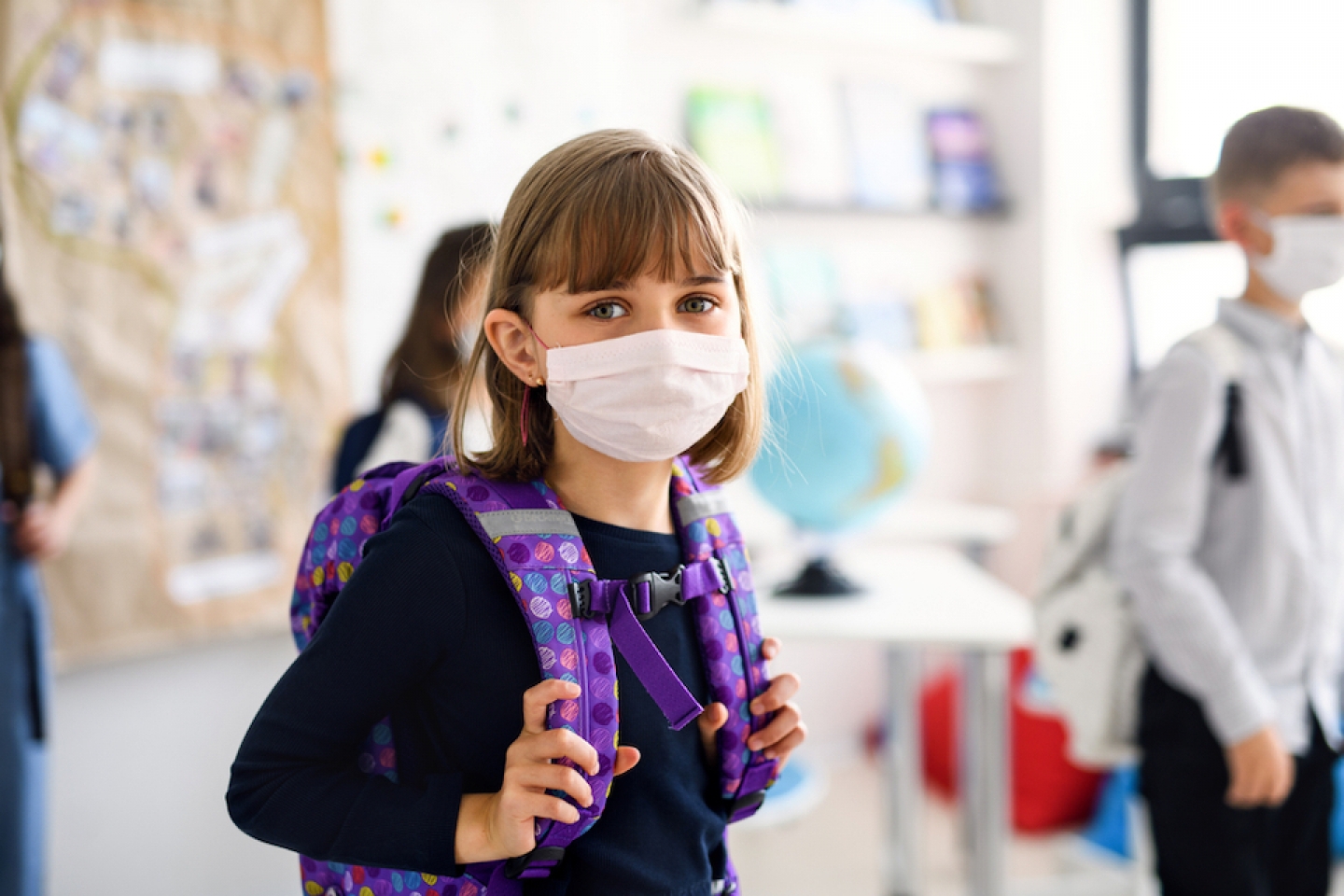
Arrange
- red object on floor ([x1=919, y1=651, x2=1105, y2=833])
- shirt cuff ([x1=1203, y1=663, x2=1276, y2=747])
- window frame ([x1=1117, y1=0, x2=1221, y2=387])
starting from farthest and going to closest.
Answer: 1. window frame ([x1=1117, y1=0, x2=1221, y2=387])
2. red object on floor ([x1=919, y1=651, x2=1105, y2=833])
3. shirt cuff ([x1=1203, y1=663, x2=1276, y2=747])

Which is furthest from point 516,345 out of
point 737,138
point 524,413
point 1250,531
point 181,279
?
point 737,138

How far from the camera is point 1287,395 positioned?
55.8 inches

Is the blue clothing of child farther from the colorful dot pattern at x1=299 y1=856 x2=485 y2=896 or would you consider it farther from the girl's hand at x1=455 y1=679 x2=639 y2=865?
the girl's hand at x1=455 y1=679 x2=639 y2=865

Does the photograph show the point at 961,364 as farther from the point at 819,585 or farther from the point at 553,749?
the point at 553,749

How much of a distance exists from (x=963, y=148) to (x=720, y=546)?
114 inches

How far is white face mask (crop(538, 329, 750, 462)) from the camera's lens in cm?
81

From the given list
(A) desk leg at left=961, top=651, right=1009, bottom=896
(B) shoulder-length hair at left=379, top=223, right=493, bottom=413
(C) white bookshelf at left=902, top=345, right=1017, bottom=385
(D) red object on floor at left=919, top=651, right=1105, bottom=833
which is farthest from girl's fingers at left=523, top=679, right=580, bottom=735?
(C) white bookshelf at left=902, top=345, right=1017, bottom=385

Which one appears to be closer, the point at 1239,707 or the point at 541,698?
the point at 541,698

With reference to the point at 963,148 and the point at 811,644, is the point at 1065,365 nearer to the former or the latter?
the point at 963,148

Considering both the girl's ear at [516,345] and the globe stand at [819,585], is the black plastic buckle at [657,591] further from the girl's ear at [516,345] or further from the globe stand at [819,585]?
the globe stand at [819,585]

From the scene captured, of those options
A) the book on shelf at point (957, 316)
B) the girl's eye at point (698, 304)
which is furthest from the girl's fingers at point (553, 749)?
the book on shelf at point (957, 316)

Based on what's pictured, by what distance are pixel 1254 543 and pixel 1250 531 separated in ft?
0.06

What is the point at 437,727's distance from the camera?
81cm

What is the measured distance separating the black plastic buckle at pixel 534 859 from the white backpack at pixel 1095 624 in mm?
1041
